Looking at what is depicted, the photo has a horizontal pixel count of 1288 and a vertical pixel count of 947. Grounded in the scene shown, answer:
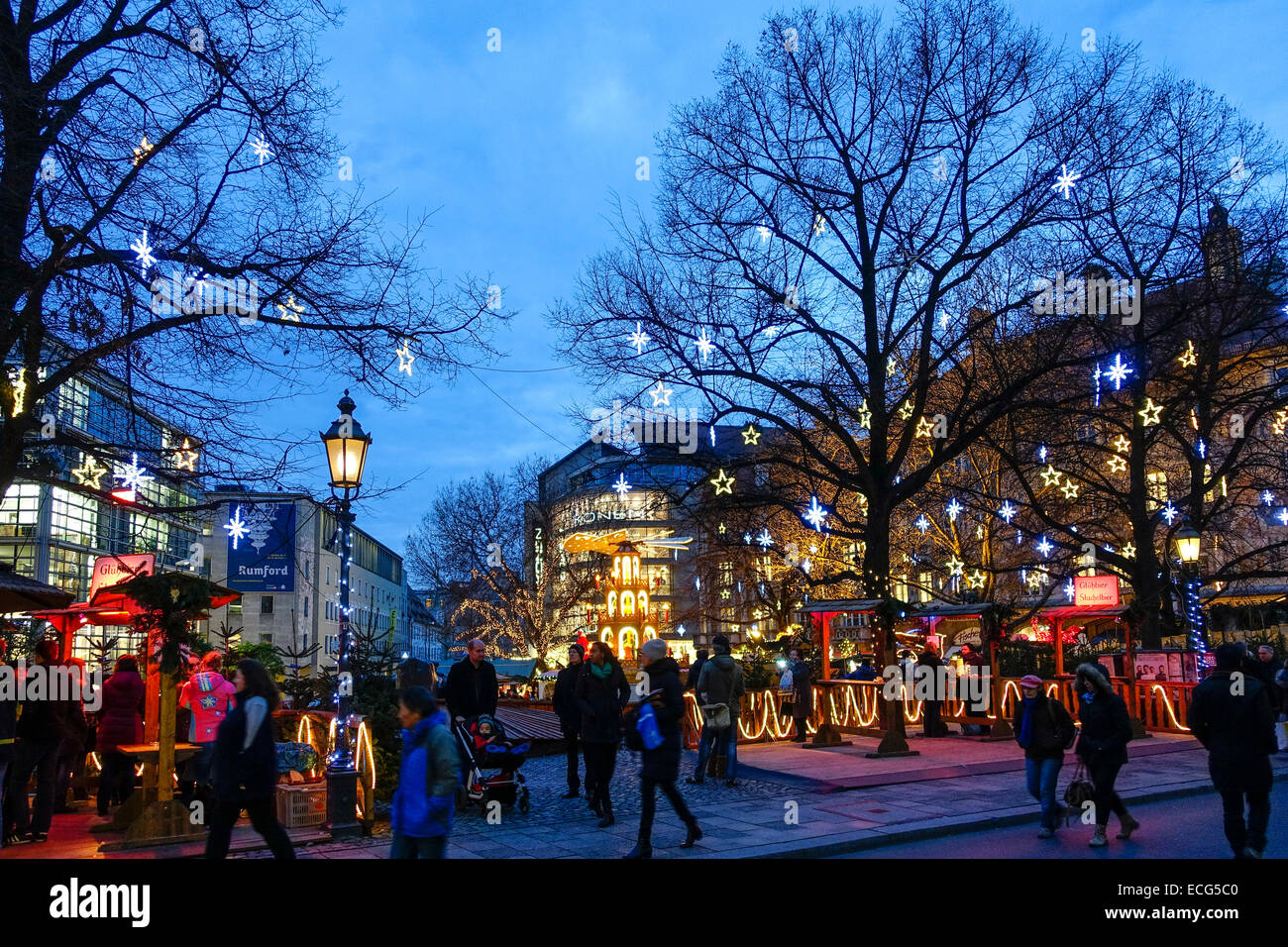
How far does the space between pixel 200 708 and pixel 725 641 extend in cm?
683

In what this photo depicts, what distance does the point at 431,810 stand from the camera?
6152 millimetres

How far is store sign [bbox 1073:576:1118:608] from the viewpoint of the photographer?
65.0 feet

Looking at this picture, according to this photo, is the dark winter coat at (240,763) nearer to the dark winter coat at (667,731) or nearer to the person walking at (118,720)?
the dark winter coat at (667,731)

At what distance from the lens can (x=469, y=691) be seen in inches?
487

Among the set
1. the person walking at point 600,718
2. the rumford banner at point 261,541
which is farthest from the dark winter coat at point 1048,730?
the rumford banner at point 261,541

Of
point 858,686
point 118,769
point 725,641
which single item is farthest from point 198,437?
point 858,686

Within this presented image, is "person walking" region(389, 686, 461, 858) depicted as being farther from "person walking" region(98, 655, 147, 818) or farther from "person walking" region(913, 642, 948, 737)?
"person walking" region(913, 642, 948, 737)

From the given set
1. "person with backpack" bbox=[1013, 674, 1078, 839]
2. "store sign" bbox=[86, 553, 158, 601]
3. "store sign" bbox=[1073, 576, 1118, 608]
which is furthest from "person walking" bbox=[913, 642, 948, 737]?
"store sign" bbox=[86, 553, 158, 601]

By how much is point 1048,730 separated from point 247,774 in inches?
287

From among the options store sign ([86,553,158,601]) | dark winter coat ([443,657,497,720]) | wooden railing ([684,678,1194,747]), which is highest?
store sign ([86,553,158,601])

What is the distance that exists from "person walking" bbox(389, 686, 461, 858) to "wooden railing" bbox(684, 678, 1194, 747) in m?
12.8

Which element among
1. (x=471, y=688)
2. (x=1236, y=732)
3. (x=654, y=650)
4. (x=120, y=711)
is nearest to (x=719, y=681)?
(x=471, y=688)

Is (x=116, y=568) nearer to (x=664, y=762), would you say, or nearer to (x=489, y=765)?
(x=489, y=765)
